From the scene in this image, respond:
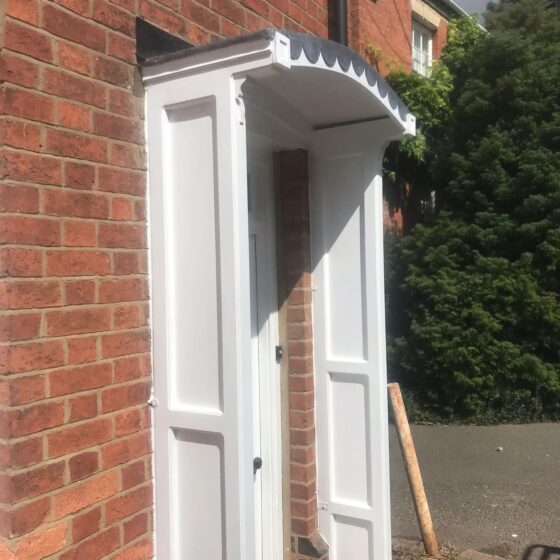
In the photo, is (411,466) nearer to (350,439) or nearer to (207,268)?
(350,439)

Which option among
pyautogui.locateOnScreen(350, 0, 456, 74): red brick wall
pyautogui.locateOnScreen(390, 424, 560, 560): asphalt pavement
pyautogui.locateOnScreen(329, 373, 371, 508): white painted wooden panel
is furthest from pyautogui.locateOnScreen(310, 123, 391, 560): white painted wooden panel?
pyautogui.locateOnScreen(350, 0, 456, 74): red brick wall

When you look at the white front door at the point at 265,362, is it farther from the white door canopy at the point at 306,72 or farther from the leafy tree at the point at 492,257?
the leafy tree at the point at 492,257

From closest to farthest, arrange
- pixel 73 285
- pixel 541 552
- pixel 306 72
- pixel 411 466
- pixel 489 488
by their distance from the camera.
A: pixel 73 285 < pixel 306 72 < pixel 411 466 < pixel 541 552 < pixel 489 488

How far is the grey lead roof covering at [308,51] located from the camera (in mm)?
2110

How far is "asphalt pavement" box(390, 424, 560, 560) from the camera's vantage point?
4668mm

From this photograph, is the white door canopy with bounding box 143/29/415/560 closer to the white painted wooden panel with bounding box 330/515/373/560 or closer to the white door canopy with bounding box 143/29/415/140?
the white door canopy with bounding box 143/29/415/140

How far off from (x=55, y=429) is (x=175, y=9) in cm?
161

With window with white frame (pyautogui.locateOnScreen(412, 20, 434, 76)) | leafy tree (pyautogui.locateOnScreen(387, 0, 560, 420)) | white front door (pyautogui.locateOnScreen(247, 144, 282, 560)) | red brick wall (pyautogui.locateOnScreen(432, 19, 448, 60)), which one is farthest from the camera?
red brick wall (pyautogui.locateOnScreen(432, 19, 448, 60))

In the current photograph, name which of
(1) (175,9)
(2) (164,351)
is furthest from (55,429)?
(1) (175,9)

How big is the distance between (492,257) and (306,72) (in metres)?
5.41

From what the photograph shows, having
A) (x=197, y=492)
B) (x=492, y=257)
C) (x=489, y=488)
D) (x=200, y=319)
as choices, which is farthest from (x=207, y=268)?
(x=492, y=257)

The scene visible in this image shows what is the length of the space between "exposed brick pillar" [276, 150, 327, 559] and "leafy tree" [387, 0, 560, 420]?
4.17 meters

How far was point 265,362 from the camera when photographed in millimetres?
3467

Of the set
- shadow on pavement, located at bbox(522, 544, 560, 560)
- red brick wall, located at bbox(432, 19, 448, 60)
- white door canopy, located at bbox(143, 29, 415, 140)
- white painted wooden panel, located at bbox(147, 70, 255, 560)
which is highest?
red brick wall, located at bbox(432, 19, 448, 60)
